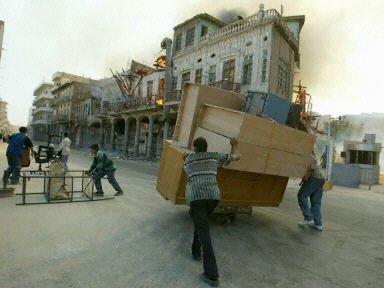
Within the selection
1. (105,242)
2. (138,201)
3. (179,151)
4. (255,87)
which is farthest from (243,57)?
(105,242)

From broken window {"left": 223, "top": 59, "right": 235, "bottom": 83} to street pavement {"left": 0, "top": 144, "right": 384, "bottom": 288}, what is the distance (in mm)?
17100

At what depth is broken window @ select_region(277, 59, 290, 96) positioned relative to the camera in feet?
74.1

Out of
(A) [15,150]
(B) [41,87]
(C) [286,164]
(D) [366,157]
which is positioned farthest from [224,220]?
(B) [41,87]

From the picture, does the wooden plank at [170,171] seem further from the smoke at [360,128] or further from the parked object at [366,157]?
the smoke at [360,128]

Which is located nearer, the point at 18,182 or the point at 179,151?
the point at 179,151

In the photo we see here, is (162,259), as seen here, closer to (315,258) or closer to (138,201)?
(315,258)

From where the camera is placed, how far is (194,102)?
243 inches

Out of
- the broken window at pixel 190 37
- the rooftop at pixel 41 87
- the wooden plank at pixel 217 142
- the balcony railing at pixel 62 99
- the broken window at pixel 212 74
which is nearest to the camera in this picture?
the wooden plank at pixel 217 142

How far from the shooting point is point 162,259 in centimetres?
432

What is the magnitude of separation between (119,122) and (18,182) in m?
30.3

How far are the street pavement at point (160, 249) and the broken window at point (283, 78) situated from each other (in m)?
16.5

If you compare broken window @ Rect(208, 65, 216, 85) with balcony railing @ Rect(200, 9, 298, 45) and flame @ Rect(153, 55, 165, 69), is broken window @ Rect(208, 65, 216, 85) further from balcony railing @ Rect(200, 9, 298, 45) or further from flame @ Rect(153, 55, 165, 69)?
flame @ Rect(153, 55, 165, 69)

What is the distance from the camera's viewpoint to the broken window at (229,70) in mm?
23531

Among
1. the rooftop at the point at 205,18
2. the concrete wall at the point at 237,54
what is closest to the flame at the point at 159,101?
the concrete wall at the point at 237,54
